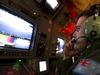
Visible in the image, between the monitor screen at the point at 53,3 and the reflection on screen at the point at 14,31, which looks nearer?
the reflection on screen at the point at 14,31

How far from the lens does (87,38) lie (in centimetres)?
190

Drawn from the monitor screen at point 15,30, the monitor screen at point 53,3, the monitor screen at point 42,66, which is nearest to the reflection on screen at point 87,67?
the monitor screen at point 15,30

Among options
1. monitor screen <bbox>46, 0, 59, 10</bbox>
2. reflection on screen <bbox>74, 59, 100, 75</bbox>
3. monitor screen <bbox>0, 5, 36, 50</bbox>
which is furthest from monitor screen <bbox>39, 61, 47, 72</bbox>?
reflection on screen <bbox>74, 59, 100, 75</bbox>

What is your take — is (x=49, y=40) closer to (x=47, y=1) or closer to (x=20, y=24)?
(x=47, y=1)

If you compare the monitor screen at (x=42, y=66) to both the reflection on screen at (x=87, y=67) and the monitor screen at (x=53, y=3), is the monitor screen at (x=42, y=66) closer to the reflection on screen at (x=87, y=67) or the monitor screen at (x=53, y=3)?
the monitor screen at (x=53, y=3)

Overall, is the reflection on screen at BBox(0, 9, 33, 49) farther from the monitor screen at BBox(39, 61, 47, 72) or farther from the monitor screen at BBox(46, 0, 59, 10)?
the monitor screen at BBox(46, 0, 59, 10)

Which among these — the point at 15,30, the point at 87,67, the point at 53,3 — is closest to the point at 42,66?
the point at 15,30

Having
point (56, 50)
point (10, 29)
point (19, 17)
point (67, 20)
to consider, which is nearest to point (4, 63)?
point (10, 29)

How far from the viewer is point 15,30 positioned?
8.34 feet

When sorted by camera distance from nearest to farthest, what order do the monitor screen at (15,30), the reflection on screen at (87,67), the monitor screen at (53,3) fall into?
the reflection on screen at (87,67) < the monitor screen at (15,30) < the monitor screen at (53,3)

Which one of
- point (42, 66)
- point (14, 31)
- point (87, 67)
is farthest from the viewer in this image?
point (42, 66)

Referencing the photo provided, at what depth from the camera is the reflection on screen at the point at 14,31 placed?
2297 mm

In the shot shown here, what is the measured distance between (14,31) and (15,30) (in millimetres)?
20

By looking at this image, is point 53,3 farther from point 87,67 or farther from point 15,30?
point 87,67
